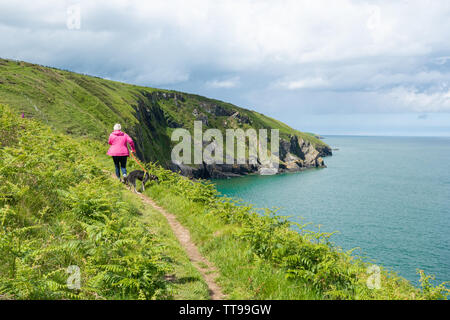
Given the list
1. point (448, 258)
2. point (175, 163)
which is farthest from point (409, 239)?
point (175, 163)

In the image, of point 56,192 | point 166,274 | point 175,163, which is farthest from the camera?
point 175,163

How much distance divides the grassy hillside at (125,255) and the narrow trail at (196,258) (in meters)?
0.27

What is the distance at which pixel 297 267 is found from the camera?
7172 millimetres

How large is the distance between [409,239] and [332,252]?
198 ft

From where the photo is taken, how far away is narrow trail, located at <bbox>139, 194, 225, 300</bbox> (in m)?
6.76

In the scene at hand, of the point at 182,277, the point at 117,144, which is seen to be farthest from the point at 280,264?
the point at 117,144

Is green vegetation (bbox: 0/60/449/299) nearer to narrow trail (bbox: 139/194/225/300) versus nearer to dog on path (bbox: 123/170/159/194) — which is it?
narrow trail (bbox: 139/194/225/300)

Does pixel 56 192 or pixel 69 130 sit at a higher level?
pixel 69 130

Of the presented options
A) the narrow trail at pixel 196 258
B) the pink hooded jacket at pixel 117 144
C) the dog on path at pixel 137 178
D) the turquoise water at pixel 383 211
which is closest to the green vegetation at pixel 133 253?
the narrow trail at pixel 196 258

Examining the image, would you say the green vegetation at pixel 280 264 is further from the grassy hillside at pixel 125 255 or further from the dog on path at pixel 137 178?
the dog on path at pixel 137 178

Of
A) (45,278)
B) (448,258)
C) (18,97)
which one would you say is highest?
(18,97)

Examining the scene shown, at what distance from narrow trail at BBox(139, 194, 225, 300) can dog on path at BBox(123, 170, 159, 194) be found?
3.45 meters

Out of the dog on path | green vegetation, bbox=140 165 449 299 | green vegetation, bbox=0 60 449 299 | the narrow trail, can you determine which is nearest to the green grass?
green vegetation, bbox=0 60 449 299
